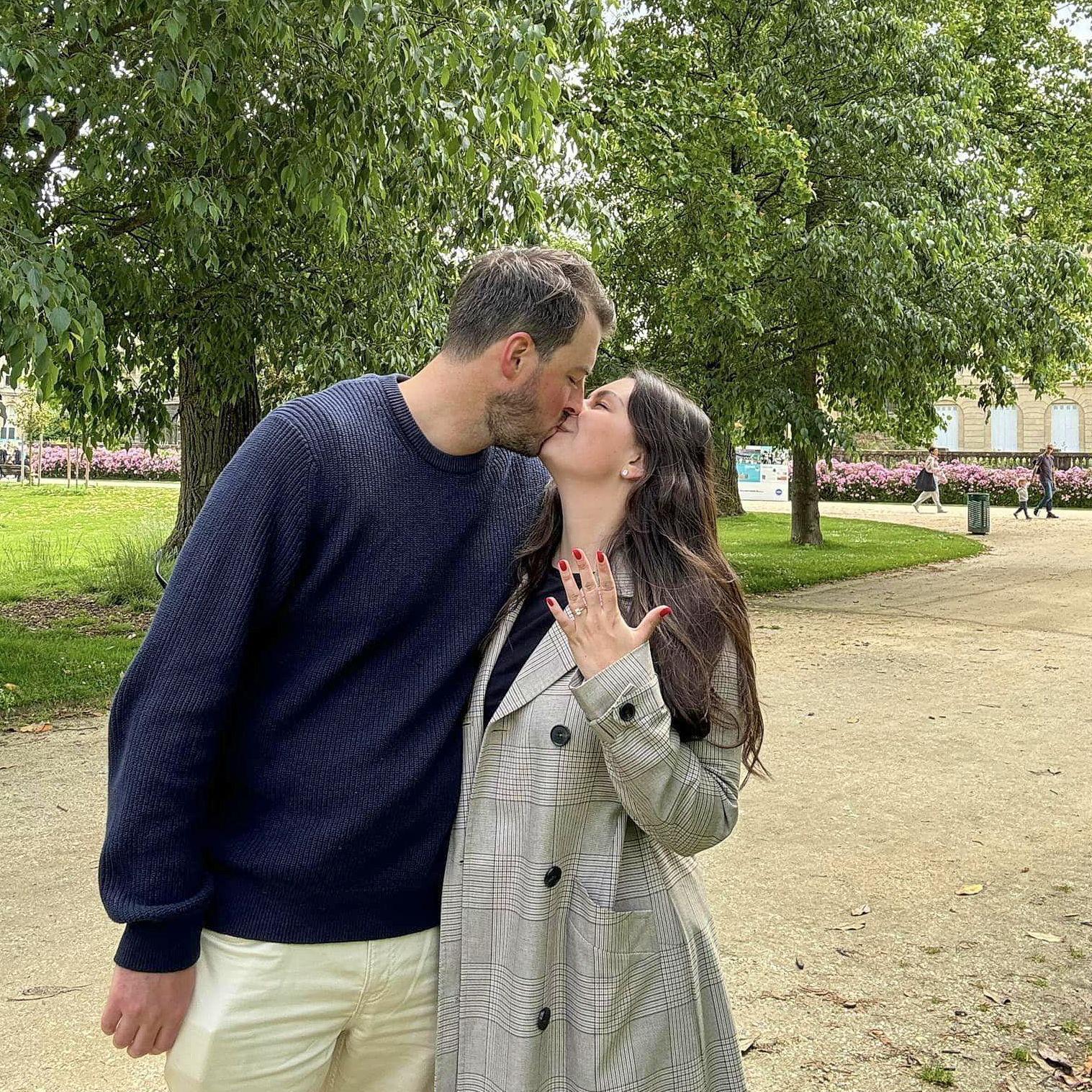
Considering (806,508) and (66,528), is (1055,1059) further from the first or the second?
(66,528)

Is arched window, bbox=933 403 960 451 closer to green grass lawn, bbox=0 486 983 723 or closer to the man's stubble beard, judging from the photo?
green grass lawn, bbox=0 486 983 723

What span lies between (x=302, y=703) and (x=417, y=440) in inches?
18.8

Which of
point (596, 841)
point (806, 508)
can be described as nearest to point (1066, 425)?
Result: point (806, 508)

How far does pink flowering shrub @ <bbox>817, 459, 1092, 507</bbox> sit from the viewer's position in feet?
110

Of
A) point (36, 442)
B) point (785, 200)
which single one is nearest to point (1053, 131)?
point (785, 200)

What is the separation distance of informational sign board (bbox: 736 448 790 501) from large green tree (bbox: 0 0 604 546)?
27.6 m

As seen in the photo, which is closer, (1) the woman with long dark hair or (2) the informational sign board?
(1) the woman with long dark hair

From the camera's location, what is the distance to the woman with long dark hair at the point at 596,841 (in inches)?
73.0

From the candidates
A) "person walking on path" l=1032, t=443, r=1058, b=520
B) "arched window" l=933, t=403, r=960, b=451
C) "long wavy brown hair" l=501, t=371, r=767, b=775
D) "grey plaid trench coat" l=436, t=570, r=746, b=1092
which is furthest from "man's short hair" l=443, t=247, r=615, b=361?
"arched window" l=933, t=403, r=960, b=451

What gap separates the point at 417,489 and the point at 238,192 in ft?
20.0

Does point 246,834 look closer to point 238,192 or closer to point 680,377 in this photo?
point 238,192

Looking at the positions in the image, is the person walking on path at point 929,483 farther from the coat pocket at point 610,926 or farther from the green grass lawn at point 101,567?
the coat pocket at point 610,926

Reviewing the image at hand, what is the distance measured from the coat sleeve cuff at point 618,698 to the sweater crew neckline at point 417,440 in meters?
0.46

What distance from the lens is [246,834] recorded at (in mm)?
1874
